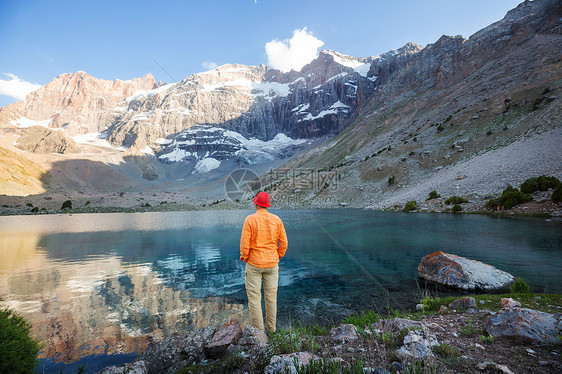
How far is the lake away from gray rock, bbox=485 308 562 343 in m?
3.59

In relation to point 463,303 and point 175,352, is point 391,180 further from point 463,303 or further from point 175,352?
point 175,352

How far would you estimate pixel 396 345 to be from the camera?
4.31m

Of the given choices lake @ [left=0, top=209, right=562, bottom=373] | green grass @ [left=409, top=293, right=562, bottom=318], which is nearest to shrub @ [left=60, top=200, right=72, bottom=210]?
lake @ [left=0, top=209, right=562, bottom=373]

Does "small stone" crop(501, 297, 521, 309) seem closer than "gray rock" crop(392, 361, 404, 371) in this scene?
No

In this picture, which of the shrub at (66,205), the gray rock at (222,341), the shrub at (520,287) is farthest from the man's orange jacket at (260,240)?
the shrub at (66,205)

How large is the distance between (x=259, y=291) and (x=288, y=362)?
105 inches

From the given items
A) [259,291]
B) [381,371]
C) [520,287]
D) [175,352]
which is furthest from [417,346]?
[520,287]

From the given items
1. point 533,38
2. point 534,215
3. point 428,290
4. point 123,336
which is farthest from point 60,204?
point 533,38

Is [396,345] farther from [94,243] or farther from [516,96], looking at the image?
[516,96]

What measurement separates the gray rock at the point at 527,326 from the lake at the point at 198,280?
359 centimetres

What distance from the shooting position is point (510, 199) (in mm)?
26344

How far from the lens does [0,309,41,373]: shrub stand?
333 cm

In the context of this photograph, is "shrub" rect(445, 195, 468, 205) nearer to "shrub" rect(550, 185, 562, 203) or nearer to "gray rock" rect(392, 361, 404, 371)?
"shrub" rect(550, 185, 562, 203)

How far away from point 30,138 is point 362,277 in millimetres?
240104
